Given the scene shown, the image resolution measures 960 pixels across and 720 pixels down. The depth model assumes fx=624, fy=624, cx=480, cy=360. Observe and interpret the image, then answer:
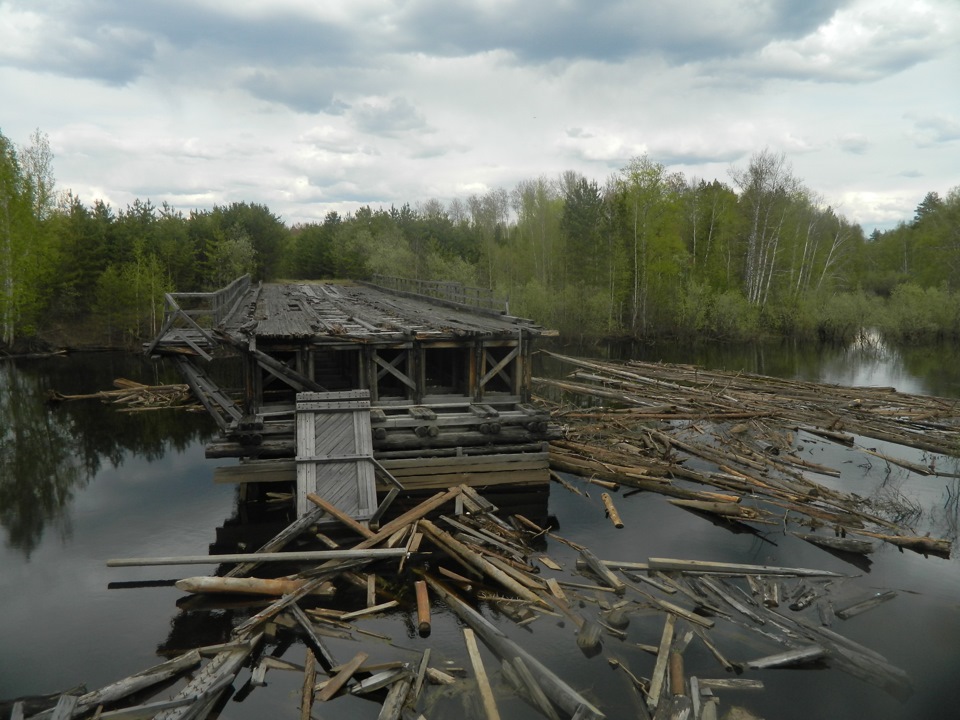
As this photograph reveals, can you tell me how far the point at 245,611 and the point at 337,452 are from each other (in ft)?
14.6

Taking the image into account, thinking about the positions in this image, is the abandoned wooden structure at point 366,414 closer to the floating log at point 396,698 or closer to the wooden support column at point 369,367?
the wooden support column at point 369,367

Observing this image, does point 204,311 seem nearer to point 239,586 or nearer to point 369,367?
point 369,367

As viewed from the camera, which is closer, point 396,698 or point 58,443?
point 396,698

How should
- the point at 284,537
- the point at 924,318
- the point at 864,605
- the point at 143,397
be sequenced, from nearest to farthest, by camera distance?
the point at 864,605, the point at 284,537, the point at 143,397, the point at 924,318

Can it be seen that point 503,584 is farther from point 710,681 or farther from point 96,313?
point 96,313

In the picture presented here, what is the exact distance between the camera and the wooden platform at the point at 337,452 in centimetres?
1311

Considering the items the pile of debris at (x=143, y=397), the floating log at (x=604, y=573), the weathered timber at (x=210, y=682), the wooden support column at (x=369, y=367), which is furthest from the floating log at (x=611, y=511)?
the pile of debris at (x=143, y=397)

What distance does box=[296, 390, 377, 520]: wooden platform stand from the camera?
1311 cm

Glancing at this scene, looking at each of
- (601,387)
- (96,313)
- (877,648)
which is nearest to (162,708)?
(877,648)

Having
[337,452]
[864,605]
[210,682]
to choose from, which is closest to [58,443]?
[337,452]

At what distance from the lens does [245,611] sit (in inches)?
404

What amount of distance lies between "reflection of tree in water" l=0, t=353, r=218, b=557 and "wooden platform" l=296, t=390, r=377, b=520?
617cm

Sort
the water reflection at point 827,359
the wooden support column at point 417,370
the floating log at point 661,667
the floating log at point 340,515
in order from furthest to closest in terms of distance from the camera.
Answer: the water reflection at point 827,359, the wooden support column at point 417,370, the floating log at point 340,515, the floating log at point 661,667

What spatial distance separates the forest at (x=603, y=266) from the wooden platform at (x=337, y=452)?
35735mm
